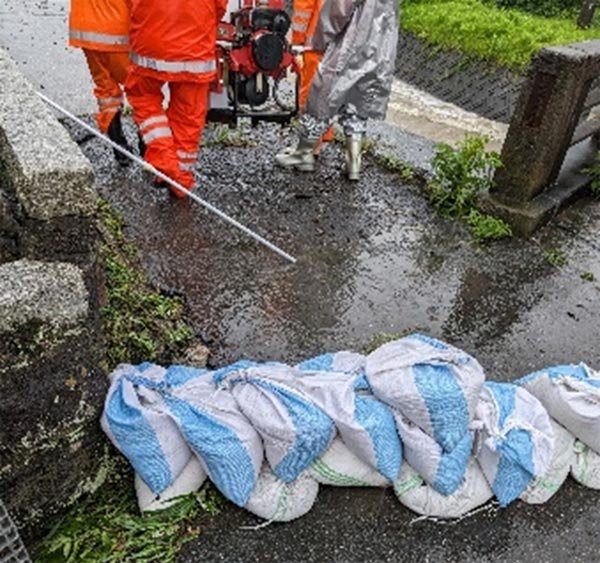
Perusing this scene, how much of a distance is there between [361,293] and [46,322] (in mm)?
2073

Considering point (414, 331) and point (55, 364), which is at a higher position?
point (55, 364)

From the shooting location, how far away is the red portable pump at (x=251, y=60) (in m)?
4.28

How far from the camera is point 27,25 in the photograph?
804 centimetres

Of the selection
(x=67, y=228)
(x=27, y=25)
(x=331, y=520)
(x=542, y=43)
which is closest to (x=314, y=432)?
(x=331, y=520)

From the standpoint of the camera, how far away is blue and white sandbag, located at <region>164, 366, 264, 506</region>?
2.33m

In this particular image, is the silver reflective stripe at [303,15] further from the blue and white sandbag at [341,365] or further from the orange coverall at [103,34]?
the blue and white sandbag at [341,365]

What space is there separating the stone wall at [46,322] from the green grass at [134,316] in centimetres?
56

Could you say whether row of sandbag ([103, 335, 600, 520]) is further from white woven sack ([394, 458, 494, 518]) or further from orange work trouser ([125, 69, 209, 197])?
orange work trouser ([125, 69, 209, 197])

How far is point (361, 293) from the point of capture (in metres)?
3.77

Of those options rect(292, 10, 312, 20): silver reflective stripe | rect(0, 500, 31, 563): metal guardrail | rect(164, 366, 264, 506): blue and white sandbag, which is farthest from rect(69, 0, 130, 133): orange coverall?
rect(0, 500, 31, 563): metal guardrail

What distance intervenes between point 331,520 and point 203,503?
469mm

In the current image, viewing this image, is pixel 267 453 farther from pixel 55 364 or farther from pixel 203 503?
pixel 55 364

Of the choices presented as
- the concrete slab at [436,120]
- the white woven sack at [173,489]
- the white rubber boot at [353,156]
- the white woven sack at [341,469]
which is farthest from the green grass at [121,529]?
the concrete slab at [436,120]

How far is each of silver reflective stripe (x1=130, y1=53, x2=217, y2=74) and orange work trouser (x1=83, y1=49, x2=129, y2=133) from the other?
0.35 metres
